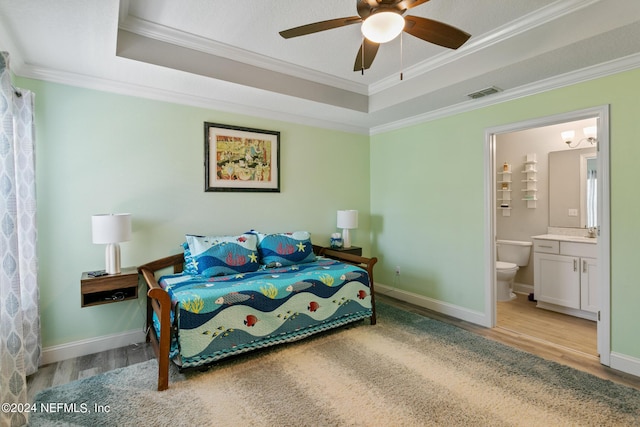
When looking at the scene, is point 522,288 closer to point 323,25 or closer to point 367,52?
point 367,52

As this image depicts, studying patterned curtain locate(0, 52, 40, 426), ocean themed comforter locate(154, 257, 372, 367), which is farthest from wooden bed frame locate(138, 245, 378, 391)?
patterned curtain locate(0, 52, 40, 426)

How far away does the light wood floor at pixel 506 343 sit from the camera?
2359mm

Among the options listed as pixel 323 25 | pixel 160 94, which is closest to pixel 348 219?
pixel 160 94

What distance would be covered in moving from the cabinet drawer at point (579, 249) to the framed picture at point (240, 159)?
3.49 meters

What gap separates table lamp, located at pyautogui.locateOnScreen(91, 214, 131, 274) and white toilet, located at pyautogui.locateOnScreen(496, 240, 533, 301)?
4274mm

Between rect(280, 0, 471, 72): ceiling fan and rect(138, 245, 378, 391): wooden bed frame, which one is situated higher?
rect(280, 0, 471, 72): ceiling fan

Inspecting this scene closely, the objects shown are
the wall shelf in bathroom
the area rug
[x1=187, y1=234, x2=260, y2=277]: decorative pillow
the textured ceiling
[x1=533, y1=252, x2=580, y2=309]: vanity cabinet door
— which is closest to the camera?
the area rug

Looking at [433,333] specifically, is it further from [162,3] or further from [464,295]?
[162,3]

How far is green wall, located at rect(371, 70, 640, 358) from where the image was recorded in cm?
242

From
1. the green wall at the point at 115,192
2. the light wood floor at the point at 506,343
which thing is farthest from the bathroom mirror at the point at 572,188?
the green wall at the point at 115,192

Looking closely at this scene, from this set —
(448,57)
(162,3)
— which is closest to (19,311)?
(162,3)

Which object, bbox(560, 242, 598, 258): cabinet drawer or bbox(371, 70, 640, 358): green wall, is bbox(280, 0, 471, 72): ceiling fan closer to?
bbox(371, 70, 640, 358): green wall

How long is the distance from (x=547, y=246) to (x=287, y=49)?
3.78 meters

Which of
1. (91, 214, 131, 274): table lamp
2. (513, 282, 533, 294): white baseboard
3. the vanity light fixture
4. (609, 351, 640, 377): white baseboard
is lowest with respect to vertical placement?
(609, 351, 640, 377): white baseboard
